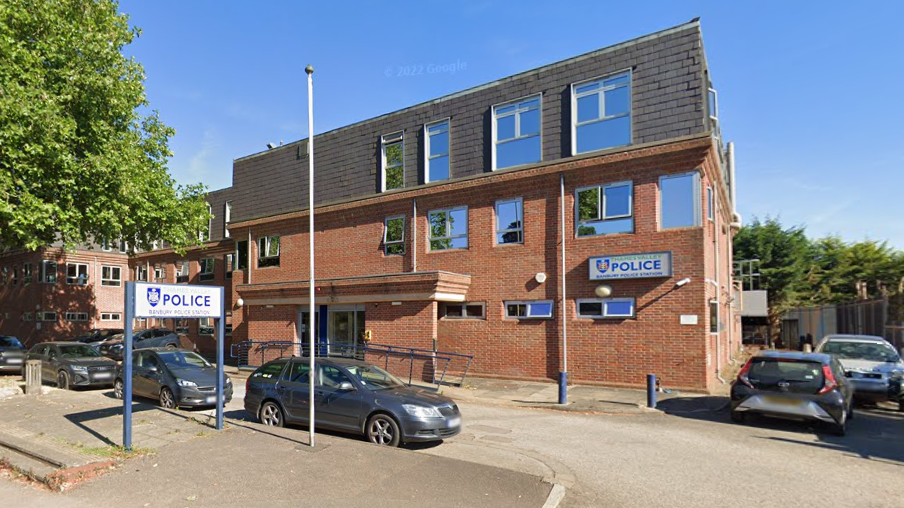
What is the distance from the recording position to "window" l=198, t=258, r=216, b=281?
29578 mm

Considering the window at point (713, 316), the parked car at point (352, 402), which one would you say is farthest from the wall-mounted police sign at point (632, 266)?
the parked car at point (352, 402)

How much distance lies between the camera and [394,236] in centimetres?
1969

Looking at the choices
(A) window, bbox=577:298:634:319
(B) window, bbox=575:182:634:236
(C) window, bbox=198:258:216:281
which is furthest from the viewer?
(C) window, bbox=198:258:216:281

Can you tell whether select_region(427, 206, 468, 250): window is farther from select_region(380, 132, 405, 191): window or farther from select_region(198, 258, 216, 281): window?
select_region(198, 258, 216, 281): window

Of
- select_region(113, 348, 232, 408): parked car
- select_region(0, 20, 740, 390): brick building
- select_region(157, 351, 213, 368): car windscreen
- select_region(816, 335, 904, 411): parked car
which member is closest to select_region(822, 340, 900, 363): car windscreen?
select_region(816, 335, 904, 411): parked car

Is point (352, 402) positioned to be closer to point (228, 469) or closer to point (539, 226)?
point (228, 469)

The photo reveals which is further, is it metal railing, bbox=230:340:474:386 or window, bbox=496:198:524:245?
window, bbox=496:198:524:245

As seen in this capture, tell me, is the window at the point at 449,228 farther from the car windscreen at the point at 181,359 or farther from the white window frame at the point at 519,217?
the car windscreen at the point at 181,359

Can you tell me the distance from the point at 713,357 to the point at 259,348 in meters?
16.3

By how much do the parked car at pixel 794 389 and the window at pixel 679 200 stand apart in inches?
197

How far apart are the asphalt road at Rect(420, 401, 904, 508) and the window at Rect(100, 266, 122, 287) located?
34.3 meters

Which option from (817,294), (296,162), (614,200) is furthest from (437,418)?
(817,294)

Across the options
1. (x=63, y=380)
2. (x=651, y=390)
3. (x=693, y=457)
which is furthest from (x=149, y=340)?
(x=693, y=457)

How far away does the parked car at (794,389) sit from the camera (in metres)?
9.05
